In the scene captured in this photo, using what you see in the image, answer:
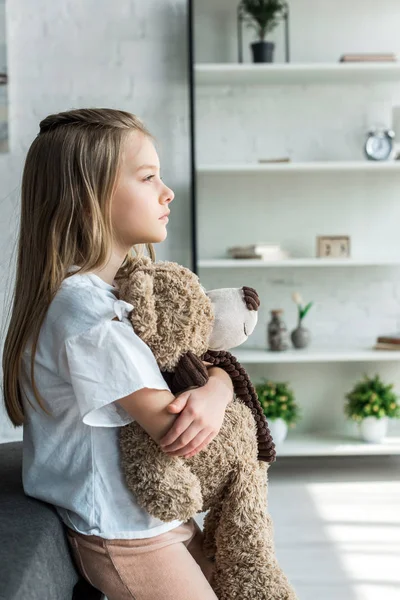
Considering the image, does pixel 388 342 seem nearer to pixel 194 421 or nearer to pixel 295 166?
pixel 295 166

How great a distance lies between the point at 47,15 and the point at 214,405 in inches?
110

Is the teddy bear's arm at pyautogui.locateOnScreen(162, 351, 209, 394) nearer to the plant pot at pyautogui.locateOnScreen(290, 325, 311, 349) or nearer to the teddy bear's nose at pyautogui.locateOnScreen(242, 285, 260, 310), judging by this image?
the teddy bear's nose at pyautogui.locateOnScreen(242, 285, 260, 310)

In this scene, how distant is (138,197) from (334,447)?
226 centimetres

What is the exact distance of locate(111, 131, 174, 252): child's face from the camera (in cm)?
118

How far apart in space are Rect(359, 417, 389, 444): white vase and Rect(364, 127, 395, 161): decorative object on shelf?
3.60ft

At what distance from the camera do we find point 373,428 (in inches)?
128

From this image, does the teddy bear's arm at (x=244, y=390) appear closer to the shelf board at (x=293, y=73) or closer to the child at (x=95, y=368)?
the child at (x=95, y=368)

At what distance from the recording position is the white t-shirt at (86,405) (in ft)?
3.33

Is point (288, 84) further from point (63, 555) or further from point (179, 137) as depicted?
point (63, 555)

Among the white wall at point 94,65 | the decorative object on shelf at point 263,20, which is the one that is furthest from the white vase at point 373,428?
the decorative object on shelf at point 263,20

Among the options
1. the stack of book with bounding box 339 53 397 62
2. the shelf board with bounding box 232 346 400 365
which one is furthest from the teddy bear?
the stack of book with bounding box 339 53 397 62

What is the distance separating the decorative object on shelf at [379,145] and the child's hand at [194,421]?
7.93 ft

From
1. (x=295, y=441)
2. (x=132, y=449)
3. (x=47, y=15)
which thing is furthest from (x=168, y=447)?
(x=47, y=15)

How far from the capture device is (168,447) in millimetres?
1056
